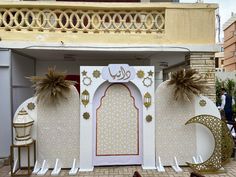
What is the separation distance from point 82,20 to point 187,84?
3.39 meters

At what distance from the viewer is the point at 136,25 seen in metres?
7.07

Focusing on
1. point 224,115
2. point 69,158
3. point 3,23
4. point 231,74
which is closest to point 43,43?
point 3,23

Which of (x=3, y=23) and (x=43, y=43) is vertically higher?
(x=3, y=23)

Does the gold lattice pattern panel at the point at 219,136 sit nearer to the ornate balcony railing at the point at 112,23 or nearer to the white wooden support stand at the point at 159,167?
the white wooden support stand at the point at 159,167

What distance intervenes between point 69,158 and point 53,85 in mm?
1878

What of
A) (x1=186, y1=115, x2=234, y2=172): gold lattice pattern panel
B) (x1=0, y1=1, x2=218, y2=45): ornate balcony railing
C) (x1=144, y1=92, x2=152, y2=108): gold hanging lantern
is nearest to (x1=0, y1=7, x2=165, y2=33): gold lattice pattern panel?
(x1=0, y1=1, x2=218, y2=45): ornate balcony railing

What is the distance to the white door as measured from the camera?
6168 millimetres

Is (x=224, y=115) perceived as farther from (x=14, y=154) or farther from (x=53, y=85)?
(x=14, y=154)

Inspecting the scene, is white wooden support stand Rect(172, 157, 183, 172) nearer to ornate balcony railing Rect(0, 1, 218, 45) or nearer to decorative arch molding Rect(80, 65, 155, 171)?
decorative arch molding Rect(80, 65, 155, 171)

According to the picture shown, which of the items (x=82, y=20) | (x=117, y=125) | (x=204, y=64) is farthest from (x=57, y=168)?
(x=204, y=64)

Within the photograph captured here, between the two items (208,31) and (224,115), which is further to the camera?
(224,115)

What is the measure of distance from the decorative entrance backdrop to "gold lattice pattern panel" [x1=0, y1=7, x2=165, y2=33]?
76.4 inches

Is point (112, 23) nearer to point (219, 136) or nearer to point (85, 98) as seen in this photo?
point (85, 98)

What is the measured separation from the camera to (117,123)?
6.21 metres
